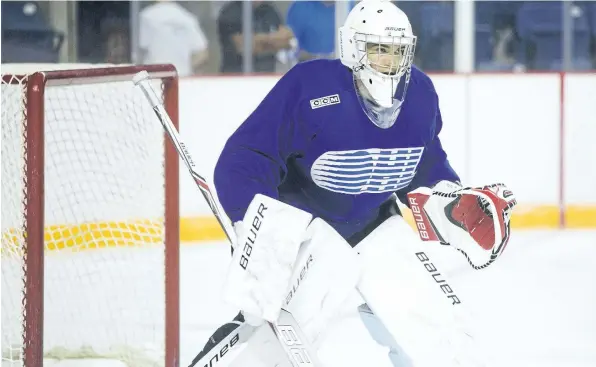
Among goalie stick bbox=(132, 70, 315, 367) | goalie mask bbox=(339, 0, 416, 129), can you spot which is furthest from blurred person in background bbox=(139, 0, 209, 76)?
goalie mask bbox=(339, 0, 416, 129)

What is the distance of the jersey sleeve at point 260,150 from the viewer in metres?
2.56

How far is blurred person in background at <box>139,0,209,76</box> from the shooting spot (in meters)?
5.97

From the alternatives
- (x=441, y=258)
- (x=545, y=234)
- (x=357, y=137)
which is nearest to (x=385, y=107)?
(x=357, y=137)

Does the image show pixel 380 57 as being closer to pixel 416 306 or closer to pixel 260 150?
pixel 260 150

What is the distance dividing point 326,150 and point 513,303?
203 centimetres

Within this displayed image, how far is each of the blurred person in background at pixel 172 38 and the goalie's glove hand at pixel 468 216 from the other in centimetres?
332

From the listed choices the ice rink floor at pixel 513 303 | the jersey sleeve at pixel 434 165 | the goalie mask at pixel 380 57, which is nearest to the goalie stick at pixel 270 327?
the goalie mask at pixel 380 57

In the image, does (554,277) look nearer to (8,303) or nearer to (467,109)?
(467,109)

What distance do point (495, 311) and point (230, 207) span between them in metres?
2.04

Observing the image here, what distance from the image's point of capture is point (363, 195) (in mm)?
2721

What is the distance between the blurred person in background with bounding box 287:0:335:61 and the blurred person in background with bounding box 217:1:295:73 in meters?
0.06

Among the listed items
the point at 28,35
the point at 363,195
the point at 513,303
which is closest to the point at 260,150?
the point at 363,195

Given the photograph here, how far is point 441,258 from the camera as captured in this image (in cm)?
550

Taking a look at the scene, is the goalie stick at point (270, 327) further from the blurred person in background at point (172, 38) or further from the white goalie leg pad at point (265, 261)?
the blurred person in background at point (172, 38)
